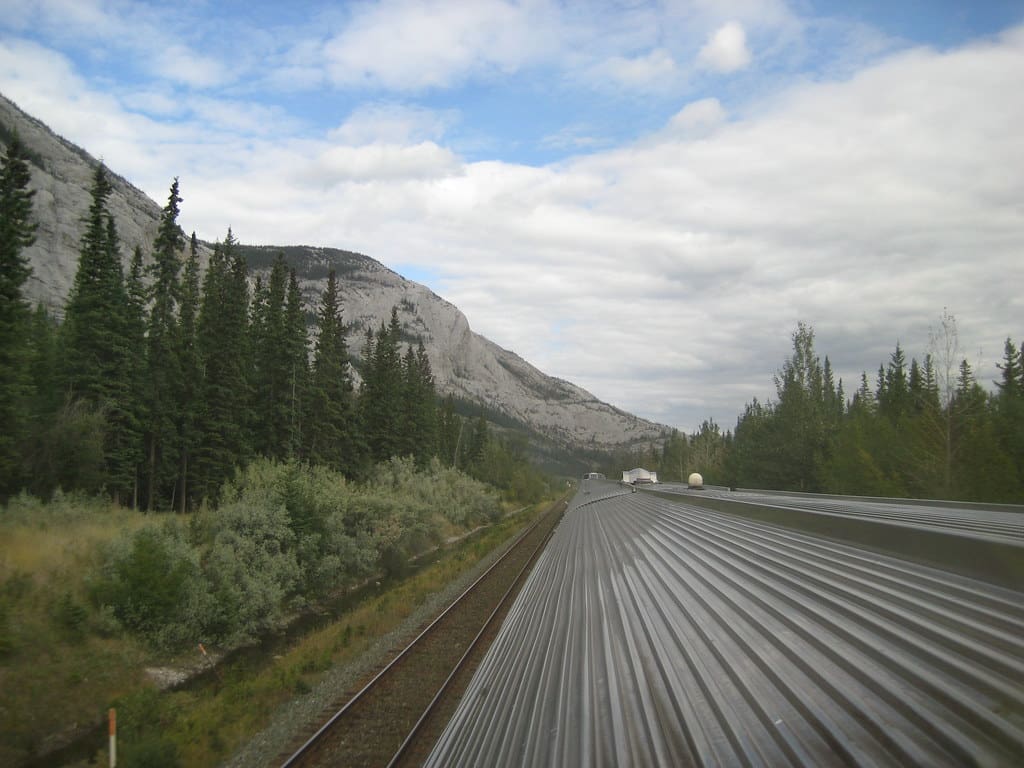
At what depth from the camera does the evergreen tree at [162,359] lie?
Answer: 35469 millimetres

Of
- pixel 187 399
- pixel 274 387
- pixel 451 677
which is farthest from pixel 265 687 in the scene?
pixel 274 387

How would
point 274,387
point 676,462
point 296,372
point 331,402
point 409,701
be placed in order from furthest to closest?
point 676,462
point 331,402
point 296,372
point 274,387
point 409,701

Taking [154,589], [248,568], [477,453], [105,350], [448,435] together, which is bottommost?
[248,568]

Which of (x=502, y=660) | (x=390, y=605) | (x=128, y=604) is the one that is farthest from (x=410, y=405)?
(x=502, y=660)

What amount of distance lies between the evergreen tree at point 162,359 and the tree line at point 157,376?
0.25 ft

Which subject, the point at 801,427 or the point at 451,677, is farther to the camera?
the point at 801,427

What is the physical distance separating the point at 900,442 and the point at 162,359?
42025mm

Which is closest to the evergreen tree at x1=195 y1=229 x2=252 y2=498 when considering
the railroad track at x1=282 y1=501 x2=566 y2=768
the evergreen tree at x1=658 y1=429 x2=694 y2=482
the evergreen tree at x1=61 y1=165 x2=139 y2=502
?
Answer: the evergreen tree at x1=61 y1=165 x2=139 y2=502

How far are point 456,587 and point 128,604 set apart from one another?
36.4ft

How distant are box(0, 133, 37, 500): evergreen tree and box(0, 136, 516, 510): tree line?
2.3 inches

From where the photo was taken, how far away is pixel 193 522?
23.5m

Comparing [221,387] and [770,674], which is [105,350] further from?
[770,674]

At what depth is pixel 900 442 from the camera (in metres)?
35.7

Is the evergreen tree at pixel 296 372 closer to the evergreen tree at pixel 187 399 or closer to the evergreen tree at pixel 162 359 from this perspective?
the evergreen tree at pixel 187 399
